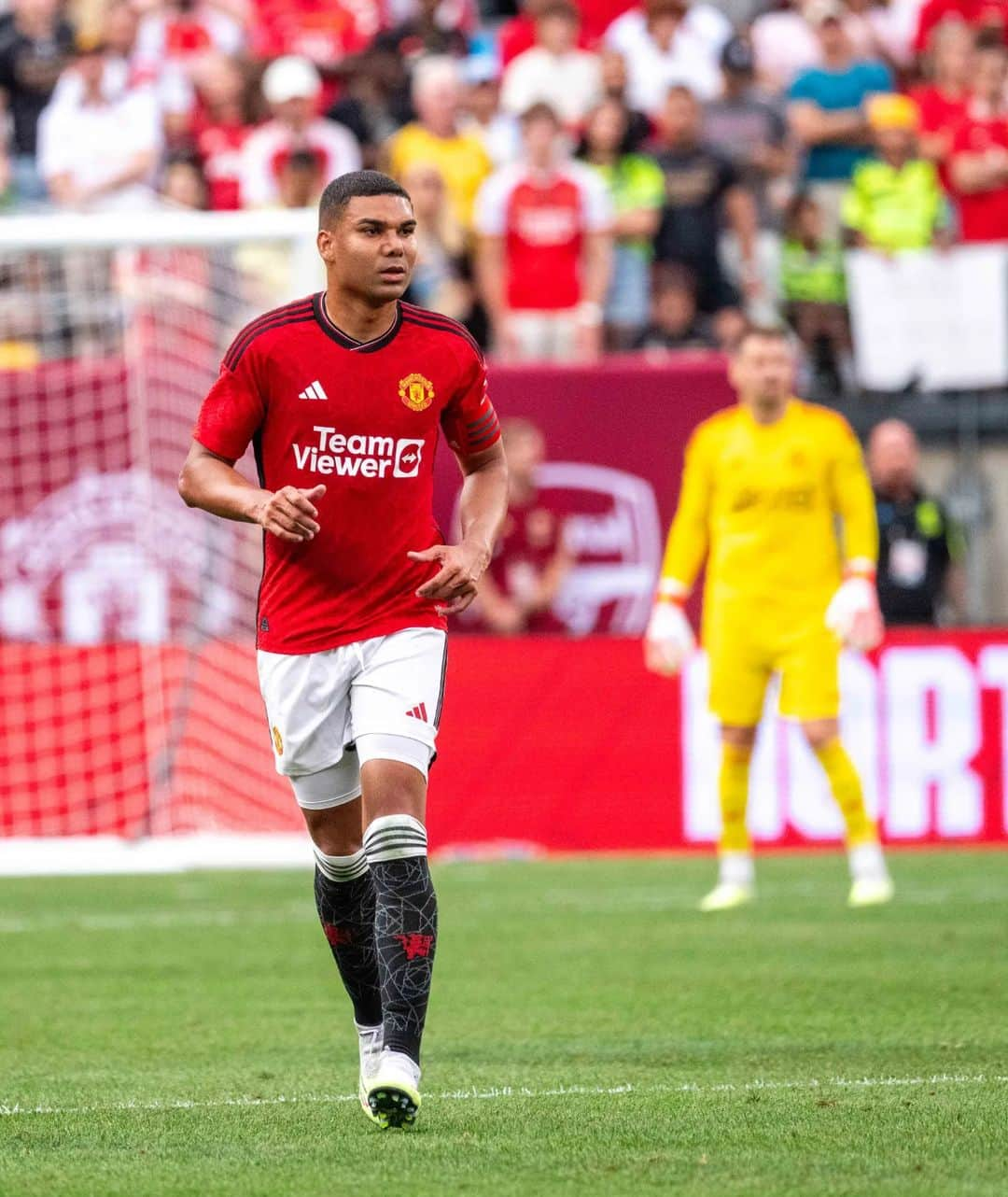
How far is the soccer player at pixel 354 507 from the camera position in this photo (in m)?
5.68

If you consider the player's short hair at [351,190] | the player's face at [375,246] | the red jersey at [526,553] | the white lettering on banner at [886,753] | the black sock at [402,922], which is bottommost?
the white lettering on banner at [886,753]

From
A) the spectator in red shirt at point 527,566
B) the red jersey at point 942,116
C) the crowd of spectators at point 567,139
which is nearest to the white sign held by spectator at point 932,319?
the crowd of spectators at point 567,139

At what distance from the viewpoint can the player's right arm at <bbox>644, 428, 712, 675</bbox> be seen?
11.1 meters

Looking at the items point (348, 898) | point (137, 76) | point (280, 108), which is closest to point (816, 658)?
point (348, 898)

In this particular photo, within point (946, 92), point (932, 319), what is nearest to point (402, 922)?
point (932, 319)

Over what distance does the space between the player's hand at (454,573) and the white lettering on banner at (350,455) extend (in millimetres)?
230

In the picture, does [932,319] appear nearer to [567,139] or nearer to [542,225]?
[542,225]

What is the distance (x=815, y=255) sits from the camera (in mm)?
16719

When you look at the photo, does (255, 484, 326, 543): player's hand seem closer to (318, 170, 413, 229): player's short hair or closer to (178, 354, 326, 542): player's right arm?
(178, 354, 326, 542): player's right arm

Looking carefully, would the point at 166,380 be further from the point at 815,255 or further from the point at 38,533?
the point at 815,255

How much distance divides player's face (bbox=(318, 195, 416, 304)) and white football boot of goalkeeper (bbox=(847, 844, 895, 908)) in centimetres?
601

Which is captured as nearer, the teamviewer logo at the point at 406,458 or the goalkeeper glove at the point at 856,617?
the teamviewer logo at the point at 406,458

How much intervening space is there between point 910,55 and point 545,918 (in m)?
11.0

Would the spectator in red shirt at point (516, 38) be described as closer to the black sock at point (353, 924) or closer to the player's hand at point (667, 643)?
the player's hand at point (667, 643)
